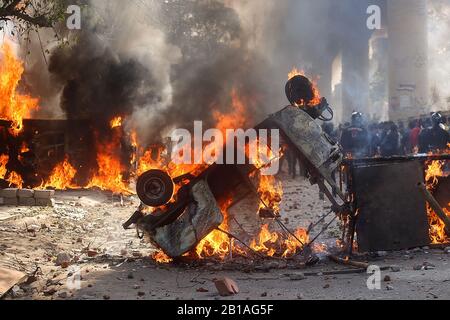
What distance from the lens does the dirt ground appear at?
562 centimetres

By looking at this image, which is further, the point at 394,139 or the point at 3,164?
the point at 394,139

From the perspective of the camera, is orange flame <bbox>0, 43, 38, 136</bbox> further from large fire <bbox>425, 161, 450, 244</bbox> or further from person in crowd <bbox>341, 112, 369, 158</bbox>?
large fire <bbox>425, 161, 450, 244</bbox>

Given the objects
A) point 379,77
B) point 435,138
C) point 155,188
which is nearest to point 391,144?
point 435,138

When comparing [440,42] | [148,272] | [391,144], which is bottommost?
[148,272]

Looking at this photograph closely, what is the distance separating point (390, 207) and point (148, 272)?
3667 millimetres

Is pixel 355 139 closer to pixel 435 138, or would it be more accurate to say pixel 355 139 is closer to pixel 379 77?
pixel 435 138

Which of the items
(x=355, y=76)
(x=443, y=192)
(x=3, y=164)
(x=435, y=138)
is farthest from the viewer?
(x=355, y=76)

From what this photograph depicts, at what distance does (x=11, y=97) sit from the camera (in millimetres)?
16453

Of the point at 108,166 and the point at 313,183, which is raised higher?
the point at 108,166

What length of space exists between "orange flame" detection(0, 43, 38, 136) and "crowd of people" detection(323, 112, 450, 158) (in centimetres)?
981

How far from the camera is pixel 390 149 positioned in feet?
47.4

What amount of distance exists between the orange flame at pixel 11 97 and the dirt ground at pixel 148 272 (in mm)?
5751

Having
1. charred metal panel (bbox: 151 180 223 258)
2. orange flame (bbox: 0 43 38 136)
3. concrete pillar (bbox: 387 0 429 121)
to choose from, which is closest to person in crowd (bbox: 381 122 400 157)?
charred metal panel (bbox: 151 180 223 258)
